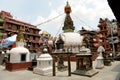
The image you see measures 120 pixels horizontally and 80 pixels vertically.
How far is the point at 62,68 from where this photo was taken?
Answer: 18375 millimetres

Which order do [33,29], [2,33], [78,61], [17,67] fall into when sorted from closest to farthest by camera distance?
1. [78,61]
2. [17,67]
3. [2,33]
4. [33,29]

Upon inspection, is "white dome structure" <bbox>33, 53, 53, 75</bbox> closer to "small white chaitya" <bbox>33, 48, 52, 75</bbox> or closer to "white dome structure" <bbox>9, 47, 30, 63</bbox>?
"small white chaitya" <bbox>33, 48, 52, 75</bbox>

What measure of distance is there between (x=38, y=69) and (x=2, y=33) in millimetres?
30541

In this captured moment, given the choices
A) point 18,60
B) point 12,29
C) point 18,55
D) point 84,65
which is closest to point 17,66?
point 18,60

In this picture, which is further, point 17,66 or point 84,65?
point 17,66

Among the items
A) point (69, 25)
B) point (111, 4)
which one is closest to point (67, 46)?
point (69, 25)

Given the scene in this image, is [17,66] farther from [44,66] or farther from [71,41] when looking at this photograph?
[71,41]

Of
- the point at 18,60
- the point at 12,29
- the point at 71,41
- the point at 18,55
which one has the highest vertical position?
the point at 12,29

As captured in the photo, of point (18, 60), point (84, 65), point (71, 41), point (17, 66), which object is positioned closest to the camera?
point (84, 65)

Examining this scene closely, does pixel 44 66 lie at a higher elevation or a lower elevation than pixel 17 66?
higher

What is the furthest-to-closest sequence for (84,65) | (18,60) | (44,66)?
1. (18,60)
2. (44,66)
3. (84,65)

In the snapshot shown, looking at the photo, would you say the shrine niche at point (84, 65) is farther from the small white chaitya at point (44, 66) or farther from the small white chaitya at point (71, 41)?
the small white chaitya at point (71, 41)

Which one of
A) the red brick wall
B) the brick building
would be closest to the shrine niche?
the red brick wall

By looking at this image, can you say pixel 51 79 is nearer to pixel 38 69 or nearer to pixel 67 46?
pixel 38 69
